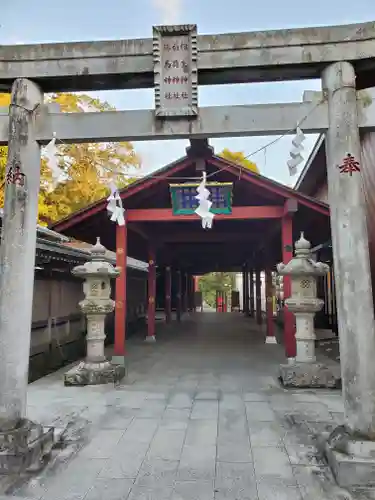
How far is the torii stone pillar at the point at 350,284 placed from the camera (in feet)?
12.0

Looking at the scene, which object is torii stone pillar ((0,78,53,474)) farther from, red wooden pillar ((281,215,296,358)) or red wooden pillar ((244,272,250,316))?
red wooden pillar ((244,272,250,316))

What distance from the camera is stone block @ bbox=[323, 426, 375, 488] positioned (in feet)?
11.5

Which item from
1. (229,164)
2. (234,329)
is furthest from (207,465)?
(234,329)

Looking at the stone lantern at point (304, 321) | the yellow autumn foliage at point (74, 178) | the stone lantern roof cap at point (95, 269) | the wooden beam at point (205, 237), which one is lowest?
the stone lantern at point (304, 321)

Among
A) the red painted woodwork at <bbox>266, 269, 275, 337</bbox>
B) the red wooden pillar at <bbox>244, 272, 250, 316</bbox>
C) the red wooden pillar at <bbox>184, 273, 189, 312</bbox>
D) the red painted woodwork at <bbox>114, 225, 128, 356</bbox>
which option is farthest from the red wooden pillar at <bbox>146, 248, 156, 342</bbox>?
the red wooden pillar at <bbox>184, 273, 189, 312</bbox>

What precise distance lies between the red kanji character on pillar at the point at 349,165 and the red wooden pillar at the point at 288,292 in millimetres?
5691

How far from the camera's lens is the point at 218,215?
9.67m

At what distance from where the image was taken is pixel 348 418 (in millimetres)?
3803

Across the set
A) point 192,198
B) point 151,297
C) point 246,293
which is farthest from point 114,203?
point 246,293

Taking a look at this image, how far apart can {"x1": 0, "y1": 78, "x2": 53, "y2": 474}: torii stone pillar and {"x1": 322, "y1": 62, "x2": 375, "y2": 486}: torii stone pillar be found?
336 centimetres

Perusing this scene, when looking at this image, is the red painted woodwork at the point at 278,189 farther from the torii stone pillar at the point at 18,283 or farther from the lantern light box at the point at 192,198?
the torii stone pillar at the point at 18,283

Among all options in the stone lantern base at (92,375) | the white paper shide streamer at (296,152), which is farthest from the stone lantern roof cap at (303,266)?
the stone lantern base at (92,375)

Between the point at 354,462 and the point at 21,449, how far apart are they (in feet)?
11.3

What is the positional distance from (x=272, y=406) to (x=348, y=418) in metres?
2.65
